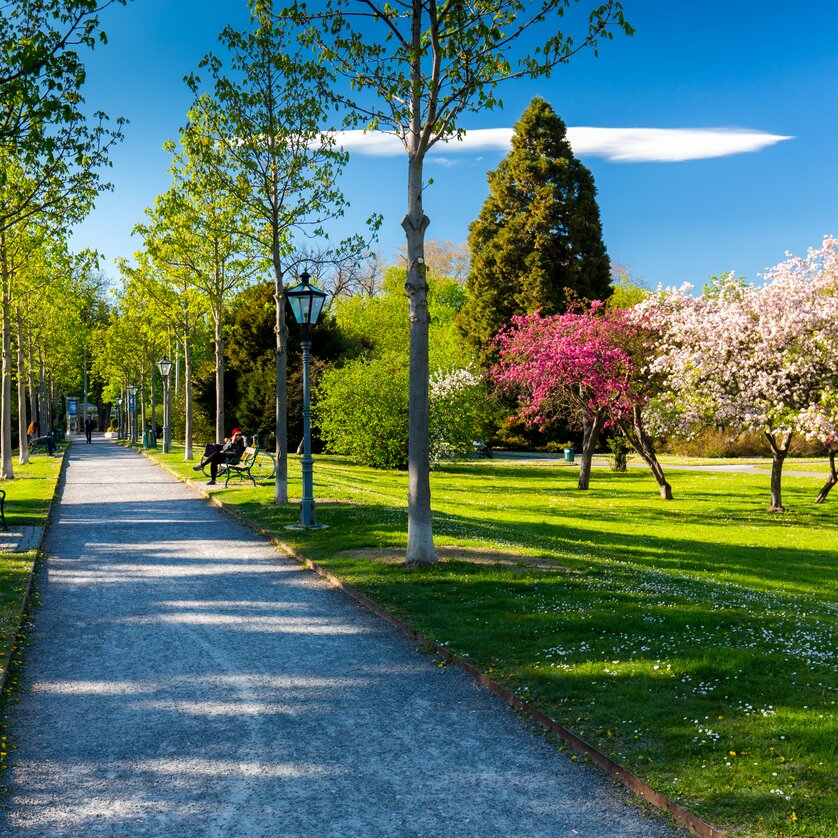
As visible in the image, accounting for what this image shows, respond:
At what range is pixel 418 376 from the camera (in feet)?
34.8

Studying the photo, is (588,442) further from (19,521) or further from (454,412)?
(19,521)

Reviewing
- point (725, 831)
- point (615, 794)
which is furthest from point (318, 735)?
point (725, 831)

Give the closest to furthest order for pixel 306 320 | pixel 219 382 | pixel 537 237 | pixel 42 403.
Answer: pixel 306 320
pixel 219 382
pixel 537 237
pixel 42 403

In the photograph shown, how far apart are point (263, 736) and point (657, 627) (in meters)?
3.65

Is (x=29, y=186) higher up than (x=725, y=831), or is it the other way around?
(x=29, y=186)

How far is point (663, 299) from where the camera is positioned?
74.3 feet

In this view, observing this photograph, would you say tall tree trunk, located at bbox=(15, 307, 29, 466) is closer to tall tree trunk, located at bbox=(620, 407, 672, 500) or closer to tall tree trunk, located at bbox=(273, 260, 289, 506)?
tall tree trunk, located at bbox=(273, 260, 289, 506)

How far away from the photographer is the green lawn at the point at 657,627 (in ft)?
14.9

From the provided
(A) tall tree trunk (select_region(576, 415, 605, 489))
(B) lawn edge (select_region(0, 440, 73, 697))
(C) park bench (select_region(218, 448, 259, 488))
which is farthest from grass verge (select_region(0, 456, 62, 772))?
(A) tall tree trunk (select_region(576, 415, 605, 489))

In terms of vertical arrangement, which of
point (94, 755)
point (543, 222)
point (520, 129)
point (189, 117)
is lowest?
point (94, 755)

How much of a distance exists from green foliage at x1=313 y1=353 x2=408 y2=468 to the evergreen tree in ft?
55.2

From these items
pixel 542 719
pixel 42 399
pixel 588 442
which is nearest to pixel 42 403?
pixel 42 399

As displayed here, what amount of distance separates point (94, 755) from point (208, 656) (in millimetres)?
2081

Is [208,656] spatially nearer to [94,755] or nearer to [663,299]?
[94,755]
